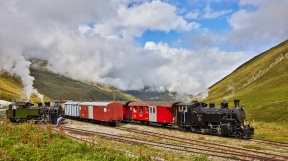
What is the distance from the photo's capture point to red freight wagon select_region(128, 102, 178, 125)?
121ft

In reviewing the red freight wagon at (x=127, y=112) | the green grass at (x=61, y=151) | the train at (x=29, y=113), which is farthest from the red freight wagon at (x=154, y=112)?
the green grass at (x=61, y=151)

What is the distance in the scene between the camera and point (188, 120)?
33406 millimetres

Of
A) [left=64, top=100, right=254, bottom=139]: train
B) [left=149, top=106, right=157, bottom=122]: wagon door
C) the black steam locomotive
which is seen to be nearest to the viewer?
the black steam locomotive

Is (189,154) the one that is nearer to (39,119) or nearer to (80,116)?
(39,119)

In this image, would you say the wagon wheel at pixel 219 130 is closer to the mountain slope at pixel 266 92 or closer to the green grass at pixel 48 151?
the green grass at pixel 48 151

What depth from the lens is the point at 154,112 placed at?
39219 millimetres

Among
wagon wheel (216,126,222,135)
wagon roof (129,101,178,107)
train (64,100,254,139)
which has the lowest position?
wagon wheel (216,126,222,135)

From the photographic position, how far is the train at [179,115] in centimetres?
2875

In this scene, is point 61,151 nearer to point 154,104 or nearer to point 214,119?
point 214,119

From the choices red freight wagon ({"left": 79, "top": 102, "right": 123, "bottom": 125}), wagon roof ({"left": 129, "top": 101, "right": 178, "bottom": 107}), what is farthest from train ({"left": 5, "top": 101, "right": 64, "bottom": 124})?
wagon roof ({"left": 129, "top": 101, "right": 178, "bottom": 107})

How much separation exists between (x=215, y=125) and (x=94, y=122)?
873 inches

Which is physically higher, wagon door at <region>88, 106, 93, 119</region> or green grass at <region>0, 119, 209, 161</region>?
wagon door at <region>88, 106, 93, 119</region>

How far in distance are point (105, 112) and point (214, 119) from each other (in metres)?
16.5

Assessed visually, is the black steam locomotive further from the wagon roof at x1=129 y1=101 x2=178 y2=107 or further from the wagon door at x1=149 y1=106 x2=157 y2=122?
the wagon door at x1=149 y1=106 x2=157 y2=122
